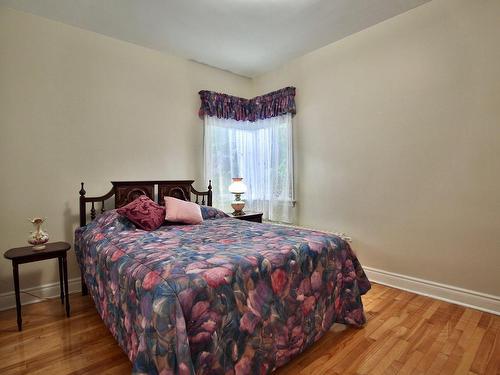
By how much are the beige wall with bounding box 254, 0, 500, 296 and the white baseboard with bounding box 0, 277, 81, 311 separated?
2671 millimetres

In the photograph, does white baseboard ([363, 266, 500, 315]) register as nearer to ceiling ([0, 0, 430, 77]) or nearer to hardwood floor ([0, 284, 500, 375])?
hardwood floor ([0, 284, 500, 375])

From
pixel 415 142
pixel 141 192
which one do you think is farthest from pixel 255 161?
pixel 415 142

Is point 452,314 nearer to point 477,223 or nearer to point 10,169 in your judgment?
point 477,223

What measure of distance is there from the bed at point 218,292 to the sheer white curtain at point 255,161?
4.52 ft

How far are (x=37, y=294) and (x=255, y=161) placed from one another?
9.32ft

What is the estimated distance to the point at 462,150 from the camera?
234 centimetres

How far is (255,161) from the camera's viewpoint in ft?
13.2

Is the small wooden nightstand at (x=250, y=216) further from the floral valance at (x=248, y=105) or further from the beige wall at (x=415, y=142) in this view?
the floral valance at (x=248, y=105)

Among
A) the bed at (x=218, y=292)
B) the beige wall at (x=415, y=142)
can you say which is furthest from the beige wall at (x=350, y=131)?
the bed at (x=218, y=292)

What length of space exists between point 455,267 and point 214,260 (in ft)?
7.17

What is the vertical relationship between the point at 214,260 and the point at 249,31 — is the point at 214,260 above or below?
below

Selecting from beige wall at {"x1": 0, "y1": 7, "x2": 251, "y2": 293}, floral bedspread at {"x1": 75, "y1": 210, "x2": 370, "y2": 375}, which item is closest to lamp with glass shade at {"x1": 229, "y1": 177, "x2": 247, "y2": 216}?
beige wall at {"x1": 0, "y1": 7, "x2": 251, "y2": 293}

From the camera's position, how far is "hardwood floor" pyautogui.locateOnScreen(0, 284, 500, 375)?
5.28ft

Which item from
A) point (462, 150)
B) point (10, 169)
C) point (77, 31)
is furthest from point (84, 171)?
point (462, 150)
